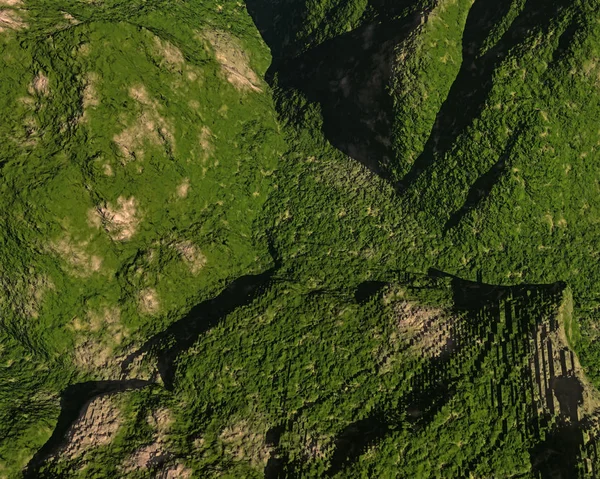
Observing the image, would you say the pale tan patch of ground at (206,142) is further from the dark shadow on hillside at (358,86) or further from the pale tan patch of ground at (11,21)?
the pale tan patch of ground at (11,21)

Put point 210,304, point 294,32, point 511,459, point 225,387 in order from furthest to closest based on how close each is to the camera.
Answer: point 294,32
point 210,304
point 225,387
point 511,459

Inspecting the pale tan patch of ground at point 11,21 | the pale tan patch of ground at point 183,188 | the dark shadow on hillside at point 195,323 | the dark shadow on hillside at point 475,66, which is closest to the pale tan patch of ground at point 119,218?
the pale tan patch of ground at point 183,188

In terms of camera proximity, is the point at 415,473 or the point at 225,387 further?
the point at 225,387

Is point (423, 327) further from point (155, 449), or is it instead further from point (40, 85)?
point (40, 85)

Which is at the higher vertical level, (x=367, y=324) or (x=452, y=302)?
(x=452, y=302)

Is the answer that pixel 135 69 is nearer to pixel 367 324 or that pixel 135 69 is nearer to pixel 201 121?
pixel 201 121

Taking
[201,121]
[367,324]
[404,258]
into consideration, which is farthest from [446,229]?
[201,121]

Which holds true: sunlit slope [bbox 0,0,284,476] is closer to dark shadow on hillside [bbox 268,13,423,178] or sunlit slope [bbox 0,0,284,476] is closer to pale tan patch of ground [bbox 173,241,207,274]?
pale tan patch of ground [bbox 173,241,207,274]

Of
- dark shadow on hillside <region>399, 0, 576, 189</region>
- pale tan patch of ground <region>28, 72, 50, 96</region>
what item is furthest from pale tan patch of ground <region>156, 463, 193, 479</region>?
pale tan patch of ground <region>28, 72, 50, 96</region>
